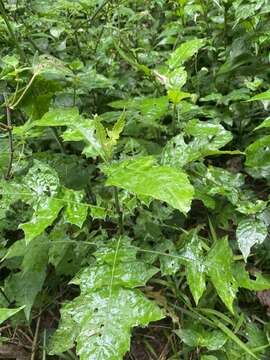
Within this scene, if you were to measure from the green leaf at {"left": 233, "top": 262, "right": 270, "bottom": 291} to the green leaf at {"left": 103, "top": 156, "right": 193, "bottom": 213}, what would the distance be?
461mm

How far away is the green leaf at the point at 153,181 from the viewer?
96cm

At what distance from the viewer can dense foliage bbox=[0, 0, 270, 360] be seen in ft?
3.74

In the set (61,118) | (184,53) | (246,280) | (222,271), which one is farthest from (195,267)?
(184,53)

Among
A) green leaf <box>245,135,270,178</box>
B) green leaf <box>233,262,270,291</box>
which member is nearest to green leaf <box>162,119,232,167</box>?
green leaf <box>245,135,270,178</box>

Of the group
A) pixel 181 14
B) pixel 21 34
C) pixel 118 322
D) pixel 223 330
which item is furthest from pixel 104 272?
pixel 181 14

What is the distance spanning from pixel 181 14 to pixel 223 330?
1.62 m

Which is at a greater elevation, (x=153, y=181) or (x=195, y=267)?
(x=153, y=181)

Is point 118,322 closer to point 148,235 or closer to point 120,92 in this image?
point 148,235

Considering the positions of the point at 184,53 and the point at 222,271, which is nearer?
the point at 222,271

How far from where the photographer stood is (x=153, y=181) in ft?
3.35

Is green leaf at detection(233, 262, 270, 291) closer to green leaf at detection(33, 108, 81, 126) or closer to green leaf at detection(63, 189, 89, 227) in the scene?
green leaf at detection(63, 189, 89, 227)

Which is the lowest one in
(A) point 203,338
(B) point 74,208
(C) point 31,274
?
(A) point 203,338

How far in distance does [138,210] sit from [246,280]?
0.40m

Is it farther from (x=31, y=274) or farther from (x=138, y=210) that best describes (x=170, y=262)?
(x=31, y=274)
